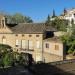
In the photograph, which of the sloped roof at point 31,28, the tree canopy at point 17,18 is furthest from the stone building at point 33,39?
the tree canopy at point 17,18

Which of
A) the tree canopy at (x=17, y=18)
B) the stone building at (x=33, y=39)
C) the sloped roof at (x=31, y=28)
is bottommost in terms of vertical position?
the stone building at (x=33, y=39)

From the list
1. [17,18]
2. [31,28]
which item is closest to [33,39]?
[31,28]

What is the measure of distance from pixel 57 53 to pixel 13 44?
1525 cm

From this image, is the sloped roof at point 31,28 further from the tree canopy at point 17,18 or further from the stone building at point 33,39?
the tree canopy at point 17,18

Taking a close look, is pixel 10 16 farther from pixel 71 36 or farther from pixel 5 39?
pixel 71 36

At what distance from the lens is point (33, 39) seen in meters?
57.2

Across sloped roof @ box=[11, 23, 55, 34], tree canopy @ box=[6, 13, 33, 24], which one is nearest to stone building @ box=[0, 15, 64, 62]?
sloped roof @ box=[11, 23, 55, 34]

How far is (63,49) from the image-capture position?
155ft

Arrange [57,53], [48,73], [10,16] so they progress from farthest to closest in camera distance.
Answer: [10,16], [57,53], [48,73]

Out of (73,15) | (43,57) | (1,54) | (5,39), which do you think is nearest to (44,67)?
(1,54)

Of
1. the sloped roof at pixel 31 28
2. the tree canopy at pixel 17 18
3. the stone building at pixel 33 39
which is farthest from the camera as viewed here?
the tree canopy at pixel 17 18

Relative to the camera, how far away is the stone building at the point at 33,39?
171 feet

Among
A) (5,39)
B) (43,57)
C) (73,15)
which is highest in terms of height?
(73,15)

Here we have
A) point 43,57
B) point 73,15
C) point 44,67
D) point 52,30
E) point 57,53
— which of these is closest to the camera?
point 44,67
